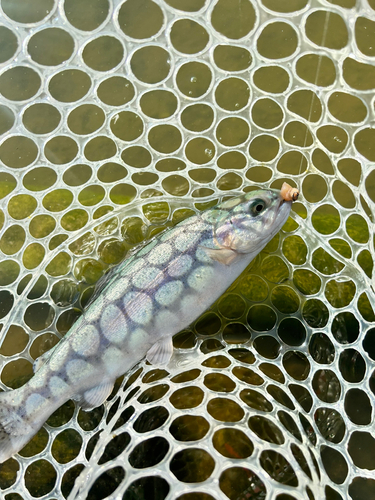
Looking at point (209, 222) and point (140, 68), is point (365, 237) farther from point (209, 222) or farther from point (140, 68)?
point (140, 68)

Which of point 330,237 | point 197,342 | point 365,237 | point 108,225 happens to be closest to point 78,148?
point 108,225

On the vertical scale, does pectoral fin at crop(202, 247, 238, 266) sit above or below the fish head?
below

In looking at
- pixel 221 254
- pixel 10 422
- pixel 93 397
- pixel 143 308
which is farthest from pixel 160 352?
pixel 10 422

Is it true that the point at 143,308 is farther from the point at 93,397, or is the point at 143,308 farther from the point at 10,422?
the point at 10,422

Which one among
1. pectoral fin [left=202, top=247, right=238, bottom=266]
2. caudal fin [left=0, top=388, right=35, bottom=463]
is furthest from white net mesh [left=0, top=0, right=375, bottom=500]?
pectoral fin [left=202, top=247, right=238, bottom=266]

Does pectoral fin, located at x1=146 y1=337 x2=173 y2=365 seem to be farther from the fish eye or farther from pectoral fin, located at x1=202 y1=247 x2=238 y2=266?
the fish eye

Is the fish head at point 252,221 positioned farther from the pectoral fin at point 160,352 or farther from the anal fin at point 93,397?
the anal fin at point 93,397
